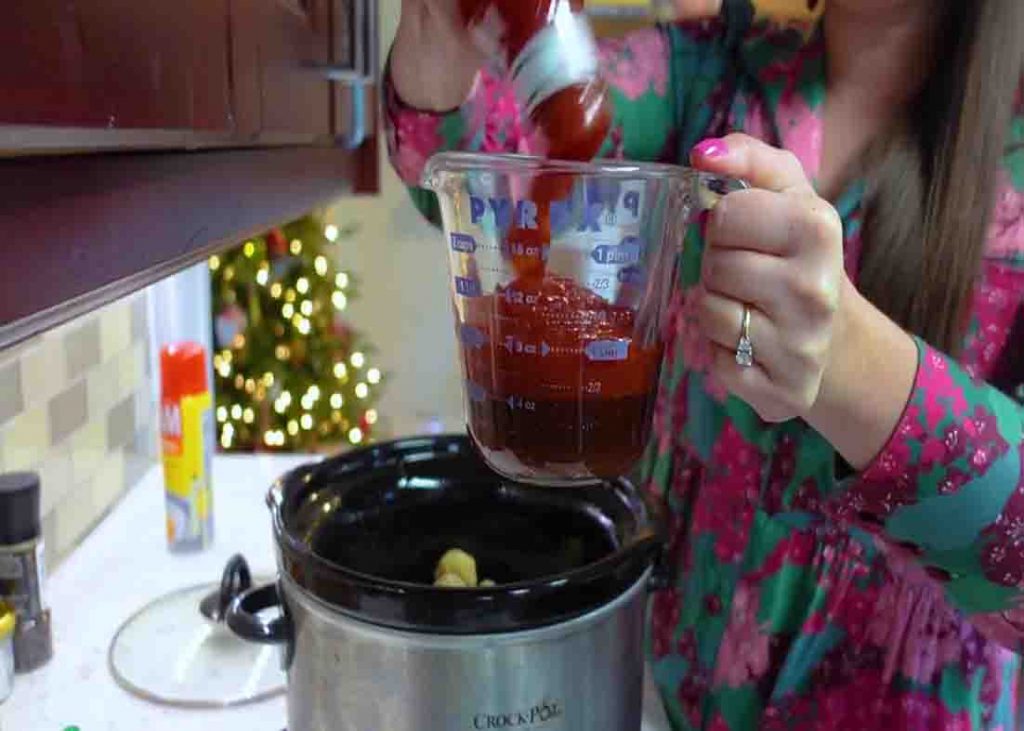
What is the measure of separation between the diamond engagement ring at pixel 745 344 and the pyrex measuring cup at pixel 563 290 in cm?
4

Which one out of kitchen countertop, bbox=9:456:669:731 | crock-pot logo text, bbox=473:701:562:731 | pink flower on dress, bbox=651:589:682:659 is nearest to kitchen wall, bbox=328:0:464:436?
kitchen countertop, bbox=9:456:669:731

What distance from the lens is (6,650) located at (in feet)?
2.38

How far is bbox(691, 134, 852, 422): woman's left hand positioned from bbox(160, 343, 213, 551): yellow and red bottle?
2.09 ft

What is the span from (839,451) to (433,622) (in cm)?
25

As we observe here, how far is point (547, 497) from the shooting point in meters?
0.70

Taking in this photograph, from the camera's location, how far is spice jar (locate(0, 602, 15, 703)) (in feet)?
2.32

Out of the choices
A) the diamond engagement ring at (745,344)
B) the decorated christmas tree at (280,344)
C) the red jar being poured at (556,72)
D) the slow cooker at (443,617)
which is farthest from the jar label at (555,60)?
the decorated christmas tree at (280,344)

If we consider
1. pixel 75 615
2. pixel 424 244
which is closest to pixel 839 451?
pixel 75 615

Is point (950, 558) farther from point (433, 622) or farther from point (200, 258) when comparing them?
point (200, 258)

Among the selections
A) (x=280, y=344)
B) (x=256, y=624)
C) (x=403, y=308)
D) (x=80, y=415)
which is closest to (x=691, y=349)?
(x=256, y=624)

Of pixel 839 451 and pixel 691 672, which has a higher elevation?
pixel 839 451

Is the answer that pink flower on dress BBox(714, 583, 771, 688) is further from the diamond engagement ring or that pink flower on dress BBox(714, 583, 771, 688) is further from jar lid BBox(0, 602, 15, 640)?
jar lid BBox(0, 602, 15, 640)

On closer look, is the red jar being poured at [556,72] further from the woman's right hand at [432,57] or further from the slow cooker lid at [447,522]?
the slow cooker lid at [447,522]

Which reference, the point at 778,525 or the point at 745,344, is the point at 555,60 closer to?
the point at 745,344
